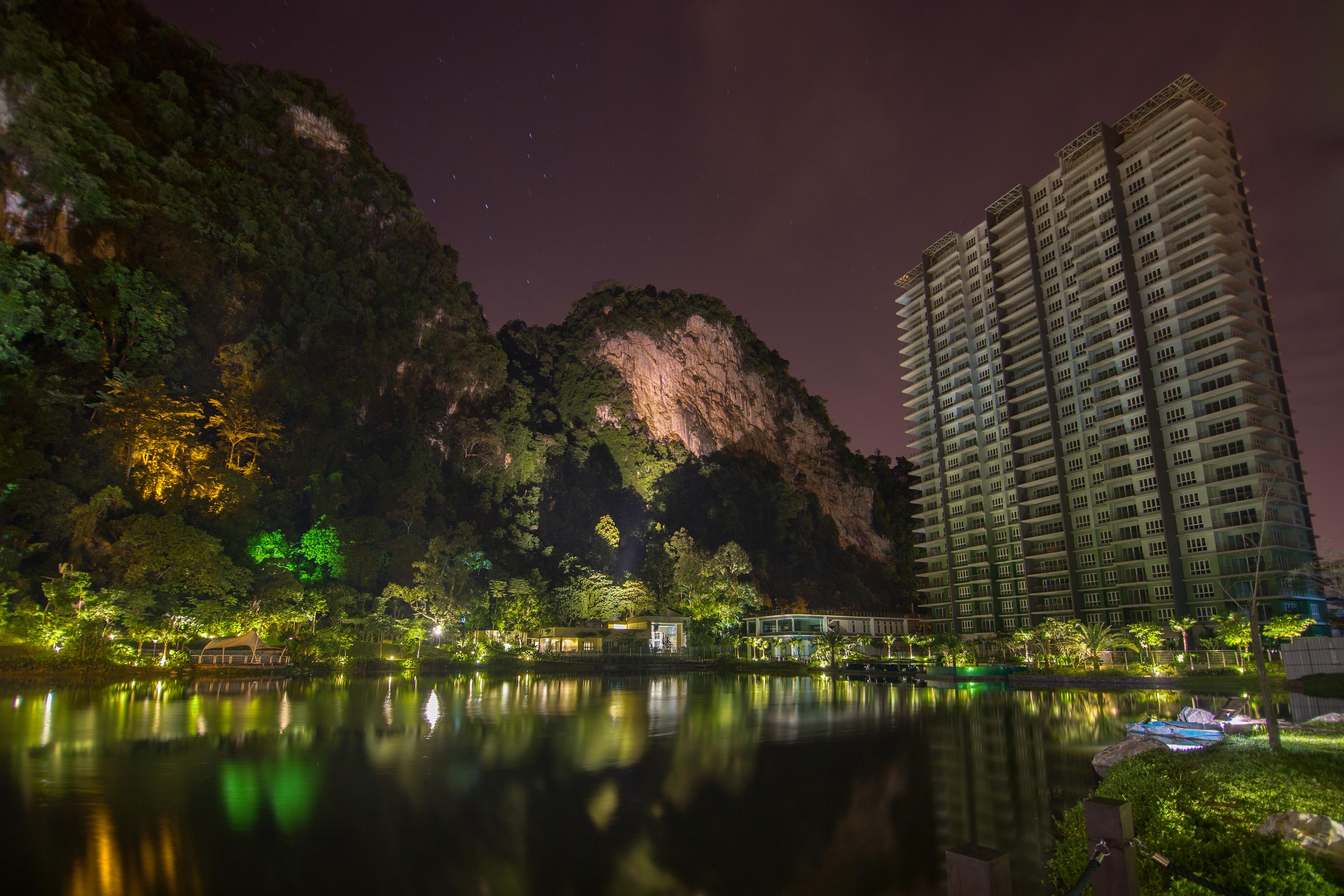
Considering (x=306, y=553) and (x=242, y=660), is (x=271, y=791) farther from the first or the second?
(x=306, y=553)

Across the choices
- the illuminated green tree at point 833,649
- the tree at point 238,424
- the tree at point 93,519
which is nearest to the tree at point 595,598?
the illuminated green tree at point 833,649

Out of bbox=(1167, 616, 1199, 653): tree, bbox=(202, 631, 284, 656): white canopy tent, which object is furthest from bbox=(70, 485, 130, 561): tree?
bbox=(1167, 616, 1199, 653): tree

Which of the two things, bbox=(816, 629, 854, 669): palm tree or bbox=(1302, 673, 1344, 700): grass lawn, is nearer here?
bbox=(1302, 673, 1344, 700): grass lawn

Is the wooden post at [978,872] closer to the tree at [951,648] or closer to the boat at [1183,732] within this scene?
the boat at [1183,732]

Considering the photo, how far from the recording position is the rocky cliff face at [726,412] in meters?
109

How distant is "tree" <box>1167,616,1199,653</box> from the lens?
58.3 meters

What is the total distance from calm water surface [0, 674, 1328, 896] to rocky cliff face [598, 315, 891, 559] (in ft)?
274

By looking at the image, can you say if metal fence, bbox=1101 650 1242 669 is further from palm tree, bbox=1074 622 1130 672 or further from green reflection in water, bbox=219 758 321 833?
green reflection in water, bbox=219 758 321 833

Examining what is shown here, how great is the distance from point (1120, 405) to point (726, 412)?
2261 inches

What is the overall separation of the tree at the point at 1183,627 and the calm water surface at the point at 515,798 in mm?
39426

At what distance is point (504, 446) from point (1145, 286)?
7740cm

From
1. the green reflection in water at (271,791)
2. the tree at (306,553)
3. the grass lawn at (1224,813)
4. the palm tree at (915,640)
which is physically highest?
the tree at (306,553)

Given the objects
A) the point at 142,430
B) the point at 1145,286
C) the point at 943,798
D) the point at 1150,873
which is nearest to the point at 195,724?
the point at 943,798

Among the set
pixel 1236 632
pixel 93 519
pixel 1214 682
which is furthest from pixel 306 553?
pixel 1236 632
